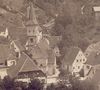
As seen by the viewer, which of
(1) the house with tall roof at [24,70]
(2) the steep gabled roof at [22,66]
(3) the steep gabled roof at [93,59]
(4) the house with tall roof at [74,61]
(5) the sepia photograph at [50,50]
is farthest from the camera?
(3) the steep gabled roof at [93,59]

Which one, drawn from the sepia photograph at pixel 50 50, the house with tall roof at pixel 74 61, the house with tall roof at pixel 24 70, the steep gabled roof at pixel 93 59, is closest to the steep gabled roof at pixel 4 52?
the sepia photograph at pixel 50 50

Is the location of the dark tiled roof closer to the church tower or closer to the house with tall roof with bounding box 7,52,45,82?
the church tower

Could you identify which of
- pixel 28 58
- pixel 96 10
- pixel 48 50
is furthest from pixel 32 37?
pixel 96 10

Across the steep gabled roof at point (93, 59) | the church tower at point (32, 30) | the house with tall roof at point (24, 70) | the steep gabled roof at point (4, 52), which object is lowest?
the house with tall roof at point (24, 70)

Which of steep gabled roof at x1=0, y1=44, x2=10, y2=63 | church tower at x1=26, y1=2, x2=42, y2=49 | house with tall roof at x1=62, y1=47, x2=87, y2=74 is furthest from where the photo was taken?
church tower at x1=26, y1=2, x2=42, y2=49

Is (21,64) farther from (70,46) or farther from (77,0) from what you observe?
(77,0)

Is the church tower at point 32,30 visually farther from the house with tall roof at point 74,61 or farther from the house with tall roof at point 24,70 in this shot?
the house with tall roof at point 24,70

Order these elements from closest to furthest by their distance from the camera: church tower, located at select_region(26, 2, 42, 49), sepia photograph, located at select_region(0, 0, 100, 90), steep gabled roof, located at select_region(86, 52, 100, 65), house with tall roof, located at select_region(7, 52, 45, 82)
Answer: house with tall roof, located at select_region(7, 52, 45, 82) → sepia photograph, located at select_region(0, 0, 100, 90) → steep gabled roof, located at select_region(86, 52, 100, 65) → church tower, located at select_region(26, 2, 42, 49)

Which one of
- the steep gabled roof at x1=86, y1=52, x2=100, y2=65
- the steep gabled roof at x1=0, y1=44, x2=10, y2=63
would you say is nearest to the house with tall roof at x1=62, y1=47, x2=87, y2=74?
the steep gabled roof at x1=86, y1=52, x2=100, y2=65

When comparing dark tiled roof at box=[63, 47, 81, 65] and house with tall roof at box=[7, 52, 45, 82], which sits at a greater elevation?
dark tiled roof at box=[63, 47, 81, 65]
